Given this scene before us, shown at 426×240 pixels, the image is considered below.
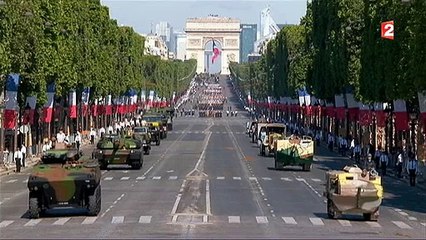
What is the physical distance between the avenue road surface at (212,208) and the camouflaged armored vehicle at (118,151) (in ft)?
2.55

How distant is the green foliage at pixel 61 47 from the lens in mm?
80812

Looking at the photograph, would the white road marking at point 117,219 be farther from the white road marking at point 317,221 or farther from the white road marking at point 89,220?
the white road marking at point 317,221

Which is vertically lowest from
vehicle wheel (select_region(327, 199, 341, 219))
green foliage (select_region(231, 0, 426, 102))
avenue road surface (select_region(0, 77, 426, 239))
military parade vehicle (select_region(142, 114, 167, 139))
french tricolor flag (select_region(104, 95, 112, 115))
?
avenue road surface (select_region(0, 77, 426, 239))

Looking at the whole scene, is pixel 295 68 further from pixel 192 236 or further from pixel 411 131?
pixel 192 236

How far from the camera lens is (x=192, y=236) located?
35250 millimetres

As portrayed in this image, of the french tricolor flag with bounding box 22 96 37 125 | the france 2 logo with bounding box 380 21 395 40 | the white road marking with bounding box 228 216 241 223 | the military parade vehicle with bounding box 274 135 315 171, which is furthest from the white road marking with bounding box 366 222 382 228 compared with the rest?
the french tricolor flag with bounding box 22 96 37 125

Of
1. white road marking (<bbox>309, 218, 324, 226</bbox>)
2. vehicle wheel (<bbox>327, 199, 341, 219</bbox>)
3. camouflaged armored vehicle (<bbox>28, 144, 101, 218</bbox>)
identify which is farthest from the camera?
vehicle wheel (<bbox>327, 199, 341, 219</bbox>)

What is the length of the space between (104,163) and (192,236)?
41575 mm

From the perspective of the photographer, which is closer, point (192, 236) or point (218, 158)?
point (192, 236)

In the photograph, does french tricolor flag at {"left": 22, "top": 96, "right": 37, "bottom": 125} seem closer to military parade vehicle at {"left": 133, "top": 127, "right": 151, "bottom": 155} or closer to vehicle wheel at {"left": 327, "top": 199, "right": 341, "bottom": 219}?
military parade vehicle at {"left": 133, "top": 127, "right": 151, "bottom": 155}

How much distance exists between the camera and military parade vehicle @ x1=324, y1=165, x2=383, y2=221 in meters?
41.5

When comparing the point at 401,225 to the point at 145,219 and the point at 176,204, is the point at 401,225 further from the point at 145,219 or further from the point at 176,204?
the point at 176,204

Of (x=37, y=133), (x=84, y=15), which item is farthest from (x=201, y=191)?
(x=84, y=15)

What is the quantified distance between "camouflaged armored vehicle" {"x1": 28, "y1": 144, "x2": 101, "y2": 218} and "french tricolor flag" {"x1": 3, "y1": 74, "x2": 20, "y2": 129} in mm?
35065
